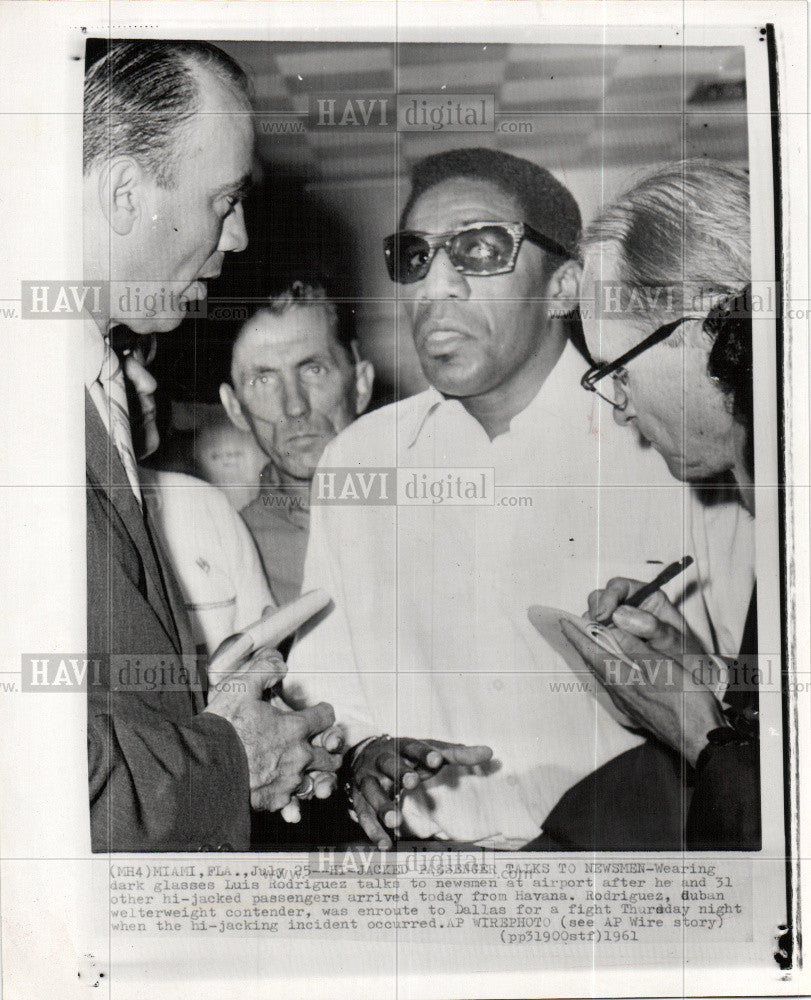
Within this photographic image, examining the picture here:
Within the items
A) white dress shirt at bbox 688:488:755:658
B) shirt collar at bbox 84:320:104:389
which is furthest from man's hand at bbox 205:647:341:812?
white dress shirt at bbox 688:488:755:658

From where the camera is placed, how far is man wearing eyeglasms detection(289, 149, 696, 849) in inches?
38.5

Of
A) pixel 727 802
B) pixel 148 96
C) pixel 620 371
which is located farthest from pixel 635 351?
pixel 148 96

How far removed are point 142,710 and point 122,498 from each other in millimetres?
258

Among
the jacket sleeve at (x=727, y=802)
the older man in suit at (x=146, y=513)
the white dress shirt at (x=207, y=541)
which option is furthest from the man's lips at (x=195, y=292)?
the jacket sleeve at (x=727, y=802)

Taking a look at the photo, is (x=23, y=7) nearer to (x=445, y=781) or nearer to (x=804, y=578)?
(x=445, y=781)

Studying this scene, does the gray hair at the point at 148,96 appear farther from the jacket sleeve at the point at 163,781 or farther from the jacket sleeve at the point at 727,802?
the jacket sleeve at the point at 727,802

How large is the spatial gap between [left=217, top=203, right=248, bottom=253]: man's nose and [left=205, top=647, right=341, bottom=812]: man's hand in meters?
0.50

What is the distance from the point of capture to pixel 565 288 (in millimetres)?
983

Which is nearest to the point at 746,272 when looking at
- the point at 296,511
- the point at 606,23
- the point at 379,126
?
the point at 606,23

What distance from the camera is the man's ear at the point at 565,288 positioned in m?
0.98

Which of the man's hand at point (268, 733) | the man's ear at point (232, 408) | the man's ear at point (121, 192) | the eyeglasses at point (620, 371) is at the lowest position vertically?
the man's hand at point (268, 733)

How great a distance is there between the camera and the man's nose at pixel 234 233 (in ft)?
3.20

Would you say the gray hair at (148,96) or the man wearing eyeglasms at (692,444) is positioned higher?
the gray hair at (148,96)

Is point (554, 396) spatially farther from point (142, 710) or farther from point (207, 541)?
point (142, 710)
